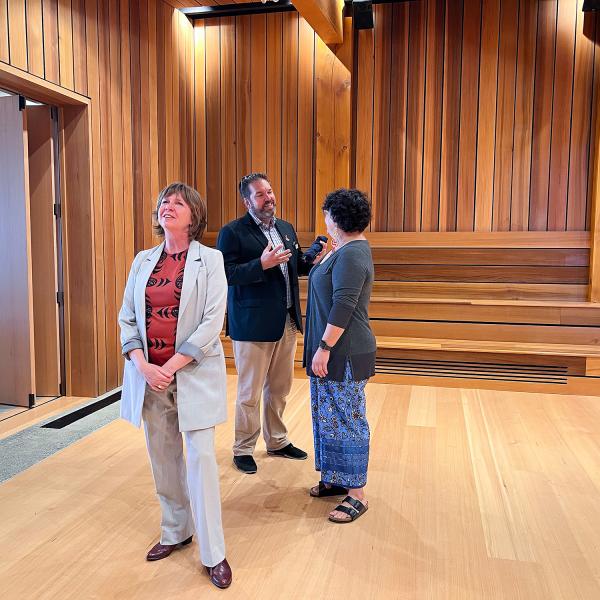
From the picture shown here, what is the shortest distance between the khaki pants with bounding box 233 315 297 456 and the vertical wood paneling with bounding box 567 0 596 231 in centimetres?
341

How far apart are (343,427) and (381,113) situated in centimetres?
383

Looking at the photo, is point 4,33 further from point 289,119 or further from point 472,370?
point 472,370

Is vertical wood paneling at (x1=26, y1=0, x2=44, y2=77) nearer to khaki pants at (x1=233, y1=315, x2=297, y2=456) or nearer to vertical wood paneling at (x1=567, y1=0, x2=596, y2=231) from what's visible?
khaki pants at (x1=233, y1=315, x2=297, y2=456)

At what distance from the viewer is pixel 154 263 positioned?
1.92 meters

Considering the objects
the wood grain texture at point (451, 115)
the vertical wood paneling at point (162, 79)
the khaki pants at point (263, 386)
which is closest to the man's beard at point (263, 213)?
the khaki pants at point (263, 386)

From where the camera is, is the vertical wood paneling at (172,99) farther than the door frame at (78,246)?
Yes

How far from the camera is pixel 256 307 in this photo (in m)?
2.67

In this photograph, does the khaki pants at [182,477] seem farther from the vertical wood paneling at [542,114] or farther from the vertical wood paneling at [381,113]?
the vertical wood paneling at [542,114]

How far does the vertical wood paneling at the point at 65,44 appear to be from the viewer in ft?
11.9

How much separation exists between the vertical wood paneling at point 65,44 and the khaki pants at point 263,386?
7.27ft

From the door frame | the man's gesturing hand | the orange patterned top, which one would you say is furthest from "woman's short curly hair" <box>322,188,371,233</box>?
the door frame

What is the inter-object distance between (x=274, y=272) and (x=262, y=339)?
317 millimetres

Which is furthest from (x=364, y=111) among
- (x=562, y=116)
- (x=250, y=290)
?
(x=250, y=290)

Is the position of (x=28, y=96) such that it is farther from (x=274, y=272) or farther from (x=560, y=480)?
(x=560, y=480)
